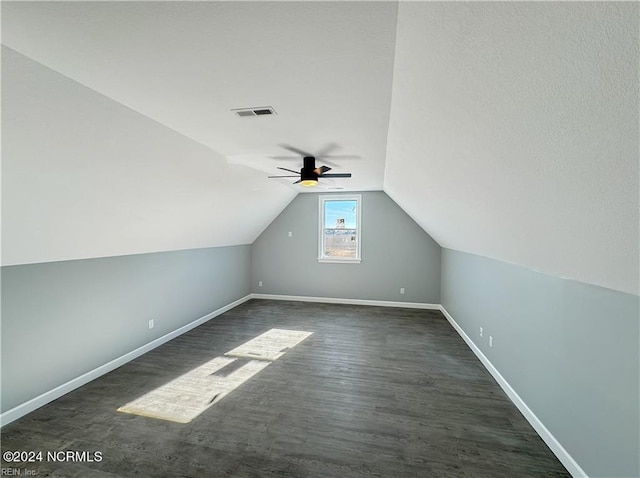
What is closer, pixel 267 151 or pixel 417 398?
pixel 417 398

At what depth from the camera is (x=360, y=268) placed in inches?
236

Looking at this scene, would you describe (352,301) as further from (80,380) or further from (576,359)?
(80,380)

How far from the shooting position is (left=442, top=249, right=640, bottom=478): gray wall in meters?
1.42

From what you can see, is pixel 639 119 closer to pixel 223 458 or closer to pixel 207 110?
pixel 207 110

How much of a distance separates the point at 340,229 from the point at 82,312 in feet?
14.8

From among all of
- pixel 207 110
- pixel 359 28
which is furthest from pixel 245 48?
pixel 207 110

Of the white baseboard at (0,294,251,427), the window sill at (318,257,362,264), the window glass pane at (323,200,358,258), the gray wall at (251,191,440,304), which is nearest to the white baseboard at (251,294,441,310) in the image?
the gray wall at (251,191,440,304)

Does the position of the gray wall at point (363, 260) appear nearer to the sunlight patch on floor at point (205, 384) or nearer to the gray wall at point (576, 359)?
the sunlight patch on floor at point (205, 384)

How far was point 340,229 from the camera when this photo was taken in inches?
243

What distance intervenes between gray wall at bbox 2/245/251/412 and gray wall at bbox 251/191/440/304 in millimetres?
2102

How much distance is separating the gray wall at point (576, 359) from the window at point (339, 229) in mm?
Result: 3326

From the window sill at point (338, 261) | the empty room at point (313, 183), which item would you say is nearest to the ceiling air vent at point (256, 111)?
the empty room at point (313, 183)

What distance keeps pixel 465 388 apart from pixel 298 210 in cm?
449

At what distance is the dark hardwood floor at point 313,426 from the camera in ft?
6.18
